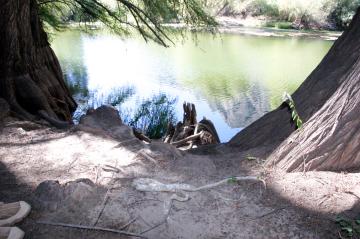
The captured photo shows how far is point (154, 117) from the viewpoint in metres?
7.39

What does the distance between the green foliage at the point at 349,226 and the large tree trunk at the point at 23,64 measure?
3628 millimetres

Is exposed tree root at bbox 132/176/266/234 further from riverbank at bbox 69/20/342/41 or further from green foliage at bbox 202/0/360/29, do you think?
green foliage at bbox 202/0/360/29

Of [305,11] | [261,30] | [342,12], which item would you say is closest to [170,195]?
[261,30]

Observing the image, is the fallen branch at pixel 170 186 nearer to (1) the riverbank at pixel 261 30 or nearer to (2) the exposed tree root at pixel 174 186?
(2) the exposed tree root at pixel 174 186

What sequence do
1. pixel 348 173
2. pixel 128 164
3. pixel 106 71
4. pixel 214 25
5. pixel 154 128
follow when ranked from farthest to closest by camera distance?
pixel 106 71 < pixel 214 25 < pixel 154 128 < pixel 128 164 < pixel 348 173

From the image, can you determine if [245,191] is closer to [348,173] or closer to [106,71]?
[348,173]

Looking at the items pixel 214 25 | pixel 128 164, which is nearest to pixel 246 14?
pixel 214 25

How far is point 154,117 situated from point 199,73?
5312 mm

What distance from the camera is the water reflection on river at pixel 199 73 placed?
30.1ft

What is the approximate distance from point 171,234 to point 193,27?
623 cm

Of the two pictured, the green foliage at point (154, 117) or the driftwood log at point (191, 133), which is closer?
the driftwood log at point (191, 133)

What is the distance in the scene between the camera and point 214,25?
24.9 feet

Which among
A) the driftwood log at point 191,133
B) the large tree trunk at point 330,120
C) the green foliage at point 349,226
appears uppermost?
the large tree trunk at point 330,120

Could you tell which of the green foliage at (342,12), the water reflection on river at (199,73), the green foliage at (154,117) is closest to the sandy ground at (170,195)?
the green foliage at (154,117)
